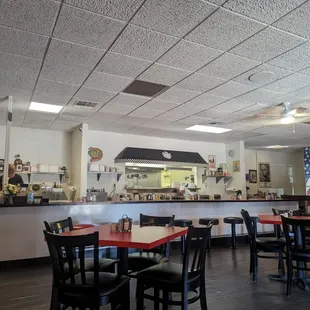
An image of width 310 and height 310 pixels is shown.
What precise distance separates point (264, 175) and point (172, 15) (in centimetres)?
976

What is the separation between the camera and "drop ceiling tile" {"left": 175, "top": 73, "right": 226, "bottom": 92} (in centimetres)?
421

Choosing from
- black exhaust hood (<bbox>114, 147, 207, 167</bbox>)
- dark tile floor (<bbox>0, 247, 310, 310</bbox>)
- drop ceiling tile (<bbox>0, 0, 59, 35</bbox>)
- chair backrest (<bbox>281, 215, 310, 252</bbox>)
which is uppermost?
drop ceiling tile (<bbox>0, 0, 59, 35</bbox>)

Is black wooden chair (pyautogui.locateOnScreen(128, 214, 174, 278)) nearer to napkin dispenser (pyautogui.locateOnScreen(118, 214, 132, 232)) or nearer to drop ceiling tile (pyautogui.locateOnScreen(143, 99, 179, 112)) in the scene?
napkin dispenser (pyautogui.locateOnScreen(118, 214, 132, 232))

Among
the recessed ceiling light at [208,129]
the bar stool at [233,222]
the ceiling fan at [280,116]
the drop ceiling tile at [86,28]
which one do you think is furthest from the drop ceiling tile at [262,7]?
the bar stool at [233,222]

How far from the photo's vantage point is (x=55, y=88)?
4633mm

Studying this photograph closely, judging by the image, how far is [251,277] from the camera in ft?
14.5

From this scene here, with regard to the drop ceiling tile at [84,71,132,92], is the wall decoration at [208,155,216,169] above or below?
below

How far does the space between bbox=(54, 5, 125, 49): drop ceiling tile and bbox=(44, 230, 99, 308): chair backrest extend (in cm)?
202

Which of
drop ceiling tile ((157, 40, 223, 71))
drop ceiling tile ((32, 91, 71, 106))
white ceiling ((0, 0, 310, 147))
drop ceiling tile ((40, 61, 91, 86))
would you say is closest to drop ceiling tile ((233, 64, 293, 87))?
white ceiling ((0, 0, 310, 147))

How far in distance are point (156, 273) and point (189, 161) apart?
6.59m

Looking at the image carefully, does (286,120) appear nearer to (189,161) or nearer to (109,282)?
(189,161)

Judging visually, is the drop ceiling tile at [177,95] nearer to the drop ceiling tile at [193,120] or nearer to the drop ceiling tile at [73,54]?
the drop ceiling tile at [193,120]

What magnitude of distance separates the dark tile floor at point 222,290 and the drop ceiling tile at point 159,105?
Answer: 3.04 m

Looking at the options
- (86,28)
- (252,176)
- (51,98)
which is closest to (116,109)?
(51,98)
